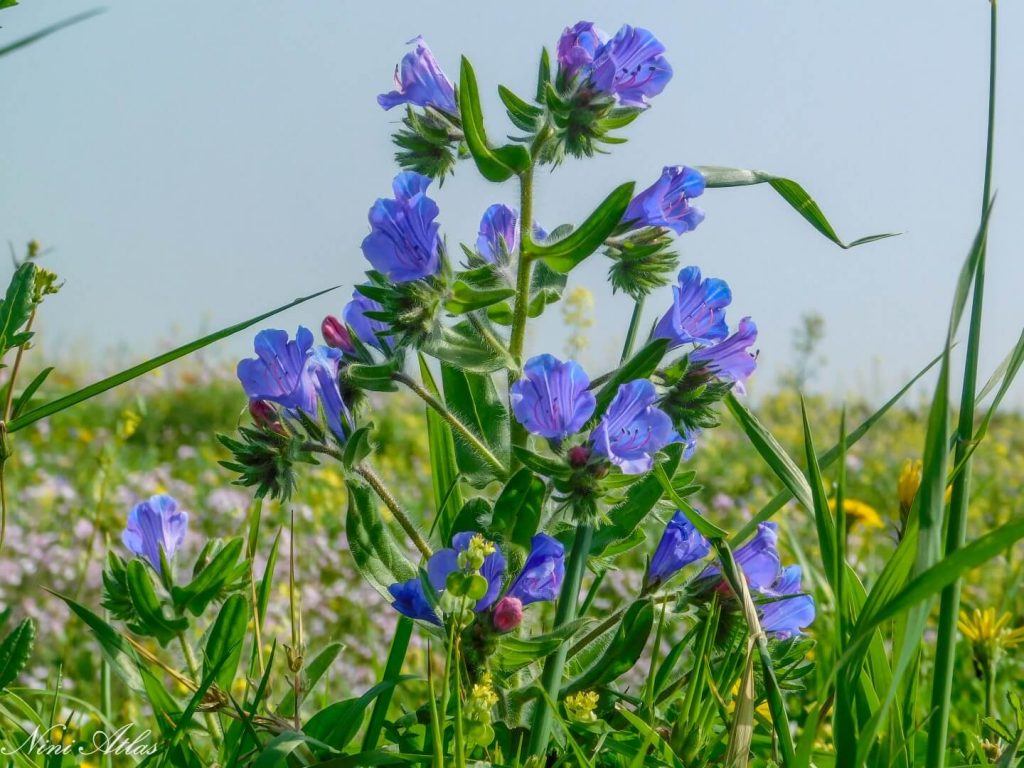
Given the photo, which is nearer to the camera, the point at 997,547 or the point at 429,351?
the point at 997,547

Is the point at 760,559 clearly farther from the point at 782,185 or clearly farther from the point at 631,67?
the point at 631,67

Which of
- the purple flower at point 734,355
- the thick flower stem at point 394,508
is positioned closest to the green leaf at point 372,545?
the thick flower stem at point 394,508

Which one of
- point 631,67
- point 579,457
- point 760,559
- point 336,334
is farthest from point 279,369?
point 760,559

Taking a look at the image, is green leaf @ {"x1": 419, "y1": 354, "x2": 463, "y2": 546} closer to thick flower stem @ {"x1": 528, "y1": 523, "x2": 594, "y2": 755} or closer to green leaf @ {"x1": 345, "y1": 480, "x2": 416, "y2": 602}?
green leaf @ {"x1": 345, "y1": 480, "x2": 416, "y2": 602}

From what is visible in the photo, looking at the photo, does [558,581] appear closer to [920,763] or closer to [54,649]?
[920,763]

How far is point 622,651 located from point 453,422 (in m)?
0.46

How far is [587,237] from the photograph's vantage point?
1.67m

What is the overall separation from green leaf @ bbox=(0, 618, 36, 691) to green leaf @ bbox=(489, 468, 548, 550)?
774mm

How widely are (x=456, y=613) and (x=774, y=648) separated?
59cm

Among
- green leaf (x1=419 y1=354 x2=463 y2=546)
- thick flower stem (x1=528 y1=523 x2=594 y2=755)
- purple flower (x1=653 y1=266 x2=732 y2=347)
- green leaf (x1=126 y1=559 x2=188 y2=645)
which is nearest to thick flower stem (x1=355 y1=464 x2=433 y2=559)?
green leaf (x1=419 y1=354 x2=463 y2=546)

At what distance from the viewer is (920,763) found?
1.71 m

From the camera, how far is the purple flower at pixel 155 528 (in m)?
1.95

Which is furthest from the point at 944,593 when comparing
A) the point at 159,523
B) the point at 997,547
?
the point at 159,523

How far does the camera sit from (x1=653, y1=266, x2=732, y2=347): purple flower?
5.77 feet
